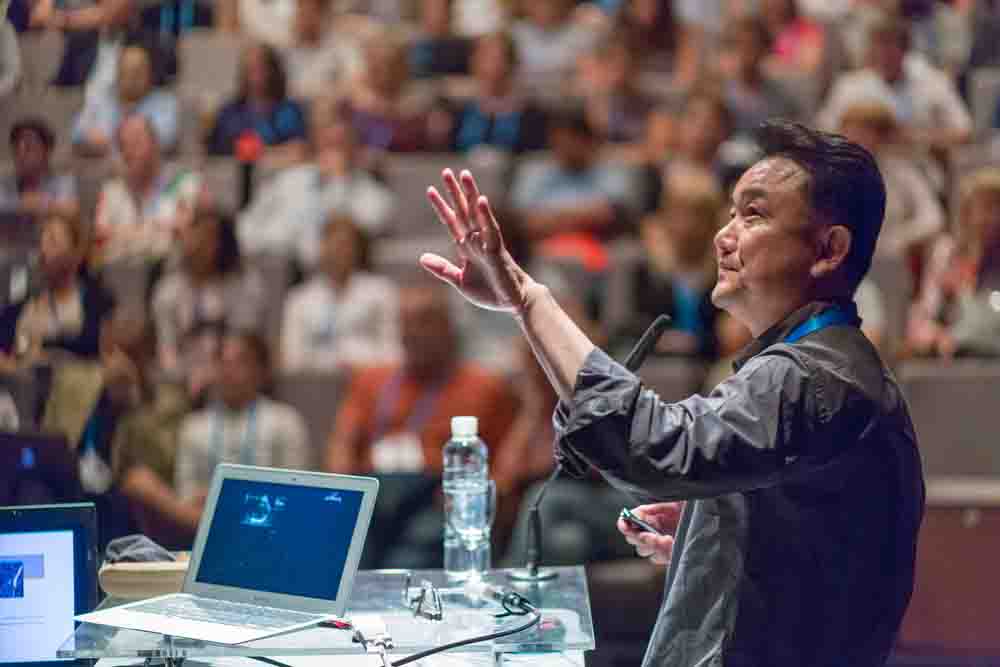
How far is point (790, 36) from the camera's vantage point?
6.22 meters

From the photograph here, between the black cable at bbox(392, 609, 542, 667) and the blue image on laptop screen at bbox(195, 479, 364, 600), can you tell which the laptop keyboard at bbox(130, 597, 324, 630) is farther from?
the black cable at bbox(392, 609, 542, 667)

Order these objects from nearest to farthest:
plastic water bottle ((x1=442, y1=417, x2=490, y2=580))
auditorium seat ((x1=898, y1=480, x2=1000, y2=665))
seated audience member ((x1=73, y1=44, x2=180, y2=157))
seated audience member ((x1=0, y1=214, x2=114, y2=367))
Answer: plastic water bottle ((x1=442, y1=417, x2=490, y2=580)), auditorium seat ((x1=898, y1=480, x2=1000, y2=665)), seated audience member ((x1=0, y1=214, x2=114, y2=367)), seated audience member ((x1=73, y1=44, x2=180, y2=157))

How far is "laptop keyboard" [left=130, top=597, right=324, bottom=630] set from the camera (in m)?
1.85

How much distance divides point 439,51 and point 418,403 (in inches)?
89.7

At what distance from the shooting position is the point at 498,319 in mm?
5133

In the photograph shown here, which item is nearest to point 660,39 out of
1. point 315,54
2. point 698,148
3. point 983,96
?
point 698,148

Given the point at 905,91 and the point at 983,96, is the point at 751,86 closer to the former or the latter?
the point at 905,91

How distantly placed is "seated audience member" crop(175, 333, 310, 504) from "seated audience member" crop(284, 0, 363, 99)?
1.90m

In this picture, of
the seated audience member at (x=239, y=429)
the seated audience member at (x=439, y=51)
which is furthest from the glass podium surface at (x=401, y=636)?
the seated audience member at (x=439, y=51)

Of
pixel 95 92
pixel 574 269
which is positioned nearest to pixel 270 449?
pixel 574 269

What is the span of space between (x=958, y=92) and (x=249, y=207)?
295 cm

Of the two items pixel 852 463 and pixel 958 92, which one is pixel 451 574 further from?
pixel 958 92

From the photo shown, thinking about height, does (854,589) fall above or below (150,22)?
below

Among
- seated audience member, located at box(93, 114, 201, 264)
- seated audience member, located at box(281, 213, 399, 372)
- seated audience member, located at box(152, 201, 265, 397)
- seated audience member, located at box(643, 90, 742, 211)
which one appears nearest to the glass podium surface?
seated audience member, located at box(281, 213, 399, 372)
